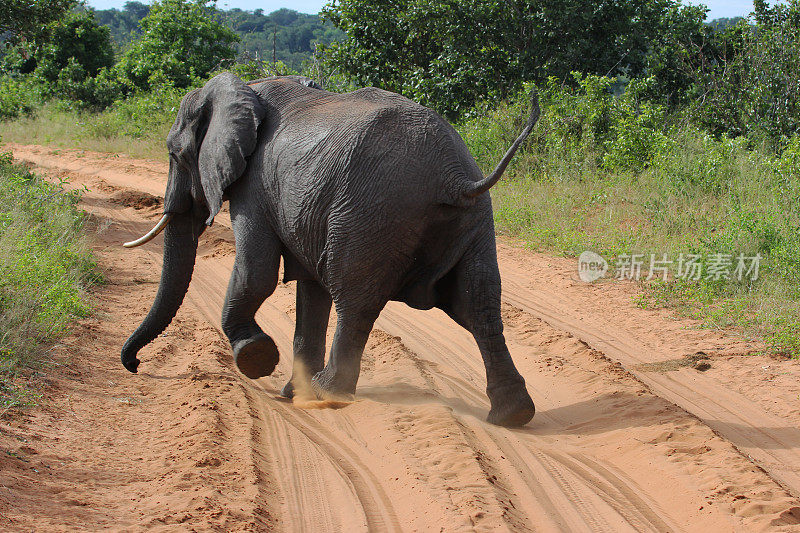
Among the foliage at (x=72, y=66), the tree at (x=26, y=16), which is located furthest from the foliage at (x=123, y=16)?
the tree at (x=26, y=16)

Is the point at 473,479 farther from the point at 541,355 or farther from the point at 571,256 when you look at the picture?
the point at 571,256

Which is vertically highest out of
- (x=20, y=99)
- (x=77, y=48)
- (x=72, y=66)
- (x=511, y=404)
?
(x=77, y=48)

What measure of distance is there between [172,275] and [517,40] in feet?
33.4

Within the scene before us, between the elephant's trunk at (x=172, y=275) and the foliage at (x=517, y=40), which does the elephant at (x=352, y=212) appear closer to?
the elephant's trunk at (x=172, y=275)

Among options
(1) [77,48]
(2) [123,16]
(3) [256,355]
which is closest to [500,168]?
(3) [256,355]

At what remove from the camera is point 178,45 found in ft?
71.5

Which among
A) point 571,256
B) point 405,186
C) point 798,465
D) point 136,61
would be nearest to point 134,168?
point 136,61

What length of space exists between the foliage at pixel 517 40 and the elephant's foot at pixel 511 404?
10.1 meters

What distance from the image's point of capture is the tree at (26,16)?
15148mm

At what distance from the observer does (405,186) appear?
15.1ft

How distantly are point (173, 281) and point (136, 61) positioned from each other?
1871 cm

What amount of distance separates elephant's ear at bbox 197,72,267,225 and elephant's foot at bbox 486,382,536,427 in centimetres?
226

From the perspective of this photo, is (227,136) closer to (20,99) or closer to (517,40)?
(517,40)

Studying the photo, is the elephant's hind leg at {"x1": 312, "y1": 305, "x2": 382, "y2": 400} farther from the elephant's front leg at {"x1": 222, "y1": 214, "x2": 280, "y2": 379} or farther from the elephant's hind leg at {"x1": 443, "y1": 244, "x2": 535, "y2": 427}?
the elephant's hind leg at {"x1": 443, "y1": 244, "x2": 535, "y2": 427}
